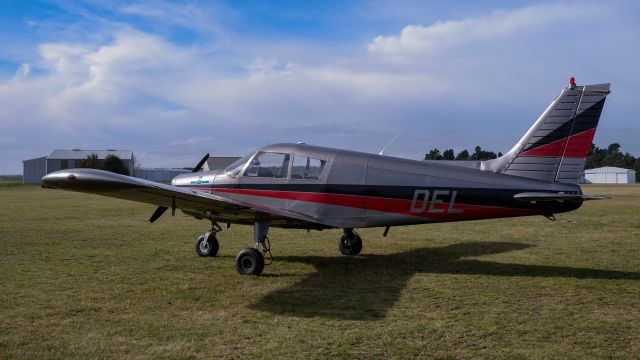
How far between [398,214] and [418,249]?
3.27 meters

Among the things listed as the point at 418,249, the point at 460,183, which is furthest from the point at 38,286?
the point at 418,249

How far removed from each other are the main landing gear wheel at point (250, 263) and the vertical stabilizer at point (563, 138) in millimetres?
4459

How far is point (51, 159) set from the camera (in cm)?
8162

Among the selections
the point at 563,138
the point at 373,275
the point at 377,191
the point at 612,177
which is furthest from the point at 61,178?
the point at 612,177

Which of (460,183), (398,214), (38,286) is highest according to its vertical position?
(460,183)

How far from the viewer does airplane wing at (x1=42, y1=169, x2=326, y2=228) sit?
631 cm

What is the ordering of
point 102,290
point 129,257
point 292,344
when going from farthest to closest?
1. point 129,257
2. point 102,290
3. point 292,344

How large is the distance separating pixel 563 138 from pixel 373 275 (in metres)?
3.87

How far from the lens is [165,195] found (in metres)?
7.52

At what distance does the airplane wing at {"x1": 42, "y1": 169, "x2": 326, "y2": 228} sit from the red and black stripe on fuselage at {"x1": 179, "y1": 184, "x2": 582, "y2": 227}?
32 centimetres

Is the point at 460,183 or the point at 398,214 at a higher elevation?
the point at 460,183

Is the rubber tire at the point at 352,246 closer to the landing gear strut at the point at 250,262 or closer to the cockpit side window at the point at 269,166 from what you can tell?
the cockpit side window at the point at 269,166

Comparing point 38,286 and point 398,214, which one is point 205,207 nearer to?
point 38,286

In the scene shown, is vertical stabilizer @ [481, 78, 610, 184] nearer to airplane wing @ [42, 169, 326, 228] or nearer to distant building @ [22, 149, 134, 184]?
airplane wing @ [42, 169, 326, 228]
